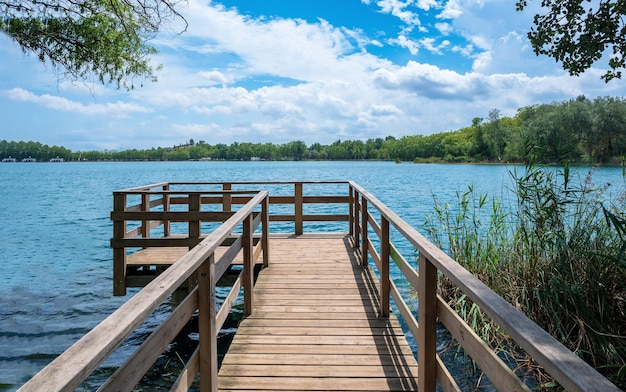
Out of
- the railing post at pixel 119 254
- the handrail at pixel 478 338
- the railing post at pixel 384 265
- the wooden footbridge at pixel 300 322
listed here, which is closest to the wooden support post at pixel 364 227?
the wooden footbridge at pixel 300 322

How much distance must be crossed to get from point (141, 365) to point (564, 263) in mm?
3706

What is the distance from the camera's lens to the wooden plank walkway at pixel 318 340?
8.67 ft

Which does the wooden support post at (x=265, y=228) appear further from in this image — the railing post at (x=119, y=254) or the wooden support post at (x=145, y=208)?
the wooden support post at (x=145, y=208)

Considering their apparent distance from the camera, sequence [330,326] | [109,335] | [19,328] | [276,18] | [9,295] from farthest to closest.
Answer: [276,18] → [9,295] → [19,328] → [330,326] → [109,335]

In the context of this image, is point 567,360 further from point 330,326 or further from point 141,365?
point 330,326

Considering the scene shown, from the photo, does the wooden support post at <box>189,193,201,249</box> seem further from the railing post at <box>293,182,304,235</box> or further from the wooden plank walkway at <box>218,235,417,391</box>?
the railing post at <box>293,182,304,235</box>

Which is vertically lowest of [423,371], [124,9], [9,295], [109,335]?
[9,295]

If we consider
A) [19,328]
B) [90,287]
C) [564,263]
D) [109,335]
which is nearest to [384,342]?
[564,263]

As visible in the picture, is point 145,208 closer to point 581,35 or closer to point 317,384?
point 317,384

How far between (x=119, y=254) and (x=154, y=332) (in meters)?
4.65

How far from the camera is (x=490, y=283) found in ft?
15.7

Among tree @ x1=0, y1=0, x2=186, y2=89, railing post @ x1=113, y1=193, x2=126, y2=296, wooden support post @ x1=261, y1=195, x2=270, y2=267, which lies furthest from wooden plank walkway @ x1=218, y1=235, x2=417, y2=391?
tree @ x1=0, y1=0, x2=186, y2=89

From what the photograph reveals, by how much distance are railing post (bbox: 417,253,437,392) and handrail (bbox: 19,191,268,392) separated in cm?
109

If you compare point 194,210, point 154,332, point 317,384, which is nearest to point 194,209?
point 194,210
